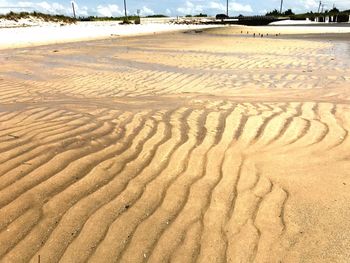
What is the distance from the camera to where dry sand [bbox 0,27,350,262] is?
270 cm

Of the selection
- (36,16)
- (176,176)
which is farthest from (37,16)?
(176,176)

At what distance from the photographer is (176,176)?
3.72m

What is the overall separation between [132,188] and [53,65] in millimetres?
9564

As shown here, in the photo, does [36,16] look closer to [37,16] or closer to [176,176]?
[37,16]

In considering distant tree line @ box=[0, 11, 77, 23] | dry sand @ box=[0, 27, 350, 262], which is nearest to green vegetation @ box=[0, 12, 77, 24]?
distant tree line @ box=[0, 11, 77, 23]

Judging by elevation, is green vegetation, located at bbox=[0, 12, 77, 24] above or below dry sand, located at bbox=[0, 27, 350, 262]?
above

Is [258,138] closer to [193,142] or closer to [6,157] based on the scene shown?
[193,142]

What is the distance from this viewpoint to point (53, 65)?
11859mm

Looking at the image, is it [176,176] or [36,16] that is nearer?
[176,176]

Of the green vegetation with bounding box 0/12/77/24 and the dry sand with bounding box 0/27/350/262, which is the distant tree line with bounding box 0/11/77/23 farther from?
the dry sand with bounding box 0/27/350/262

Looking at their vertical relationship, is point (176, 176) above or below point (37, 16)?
below

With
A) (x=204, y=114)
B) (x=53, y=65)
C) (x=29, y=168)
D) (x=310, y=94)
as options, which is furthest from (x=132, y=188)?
(x=53, y=65)

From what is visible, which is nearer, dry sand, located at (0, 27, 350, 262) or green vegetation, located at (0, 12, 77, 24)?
dry sand, located at (0, 27, 350, 262)

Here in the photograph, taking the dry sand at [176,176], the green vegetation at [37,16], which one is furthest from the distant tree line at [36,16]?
the dry sand at [176,176]
